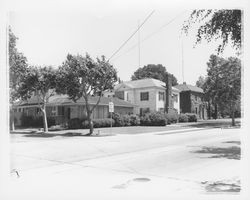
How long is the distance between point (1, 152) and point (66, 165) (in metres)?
2.96

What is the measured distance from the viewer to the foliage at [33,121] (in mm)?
26141

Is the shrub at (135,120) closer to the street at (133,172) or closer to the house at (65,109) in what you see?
the house at (65,109)

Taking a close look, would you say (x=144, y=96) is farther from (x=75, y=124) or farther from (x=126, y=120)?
(x=75, y=124)

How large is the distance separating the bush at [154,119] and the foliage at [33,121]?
799 cm

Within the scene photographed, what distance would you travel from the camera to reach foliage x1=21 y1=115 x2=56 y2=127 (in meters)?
26.1

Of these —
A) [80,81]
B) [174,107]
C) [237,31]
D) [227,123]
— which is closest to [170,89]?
[174,107]

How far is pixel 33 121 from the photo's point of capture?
2772 cm

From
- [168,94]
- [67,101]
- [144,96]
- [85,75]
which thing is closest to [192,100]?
[168,94]

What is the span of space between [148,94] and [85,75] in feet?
45.3

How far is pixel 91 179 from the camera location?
23.5 feet

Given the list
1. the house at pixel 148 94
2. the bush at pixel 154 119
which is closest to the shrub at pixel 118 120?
the bush at pixel 154 119

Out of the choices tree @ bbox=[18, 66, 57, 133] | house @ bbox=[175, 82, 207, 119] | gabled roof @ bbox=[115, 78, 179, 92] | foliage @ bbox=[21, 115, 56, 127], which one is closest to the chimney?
gabled roof @ bbox=[115, 78, 179, 92]

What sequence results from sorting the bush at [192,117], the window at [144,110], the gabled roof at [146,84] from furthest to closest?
the window at [144,110], the gabled roof at [146,84], the bush at [192,117]

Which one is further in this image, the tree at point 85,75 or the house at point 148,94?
the house at point 148,94
